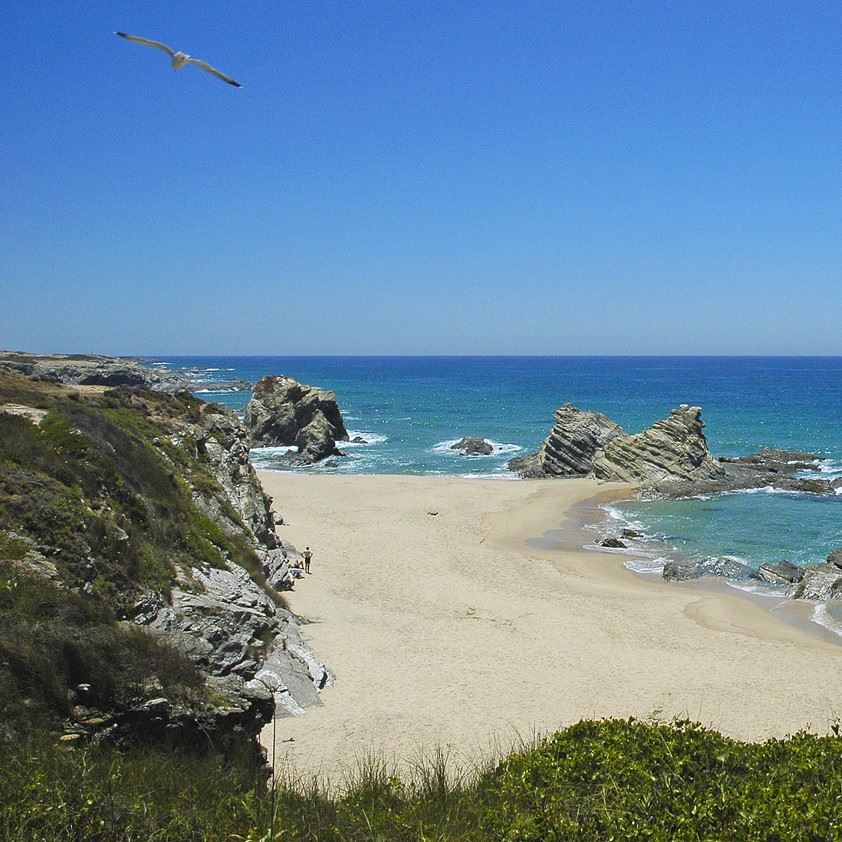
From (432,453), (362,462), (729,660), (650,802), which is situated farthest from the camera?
(432,453)

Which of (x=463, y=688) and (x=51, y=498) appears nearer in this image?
(x=51, y=498)

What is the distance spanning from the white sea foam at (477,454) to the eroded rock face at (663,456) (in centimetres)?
1236

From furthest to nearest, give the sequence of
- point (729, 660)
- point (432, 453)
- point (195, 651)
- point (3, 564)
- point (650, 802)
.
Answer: point (432, 453) < point (729, 660) < point (195, 651) < point (3, 564) < point (650, 802)

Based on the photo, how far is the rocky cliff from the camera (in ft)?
28.0

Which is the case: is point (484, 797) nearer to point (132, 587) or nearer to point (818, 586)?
point (132, 587)

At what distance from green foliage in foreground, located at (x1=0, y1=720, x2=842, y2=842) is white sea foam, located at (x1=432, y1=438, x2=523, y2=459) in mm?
50640

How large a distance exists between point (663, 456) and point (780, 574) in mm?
21855

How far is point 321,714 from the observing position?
13.9m

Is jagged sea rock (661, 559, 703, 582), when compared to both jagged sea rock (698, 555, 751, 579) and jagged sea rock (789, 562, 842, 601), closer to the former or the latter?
jagged sea rock (698, 555, 751, 579)

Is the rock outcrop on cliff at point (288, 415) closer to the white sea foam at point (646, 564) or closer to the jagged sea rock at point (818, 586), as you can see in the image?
the white sea foam at point (646, 564)

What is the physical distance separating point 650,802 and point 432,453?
5355 centimetres

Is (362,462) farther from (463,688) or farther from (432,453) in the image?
(463,688)

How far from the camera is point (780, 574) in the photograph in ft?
85.4

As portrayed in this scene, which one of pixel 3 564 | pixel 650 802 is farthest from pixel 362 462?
pixel 650 802
